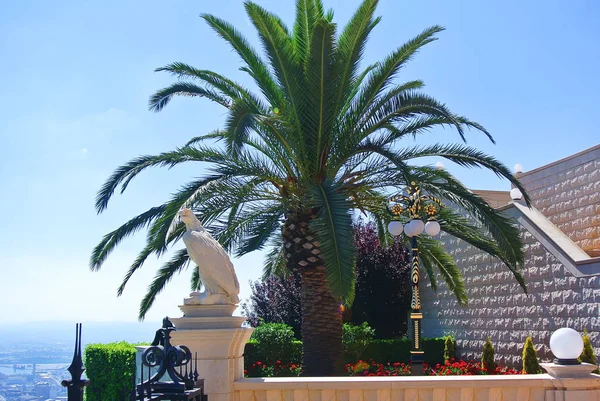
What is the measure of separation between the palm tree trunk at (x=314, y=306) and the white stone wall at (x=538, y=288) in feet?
17.5

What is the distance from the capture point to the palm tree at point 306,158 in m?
11.9

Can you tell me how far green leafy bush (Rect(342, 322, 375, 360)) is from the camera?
17.3m

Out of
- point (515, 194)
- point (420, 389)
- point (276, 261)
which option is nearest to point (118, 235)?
point (276, 261)

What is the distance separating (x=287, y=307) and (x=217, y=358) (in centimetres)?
1410

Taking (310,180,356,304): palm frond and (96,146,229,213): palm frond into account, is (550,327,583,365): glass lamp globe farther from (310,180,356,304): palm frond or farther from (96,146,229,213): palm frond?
(96,146,229,213): palm frond

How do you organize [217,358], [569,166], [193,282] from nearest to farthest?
1. [217,358]
2. [193,282]
3. [569,166]

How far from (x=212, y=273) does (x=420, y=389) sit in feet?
8.76

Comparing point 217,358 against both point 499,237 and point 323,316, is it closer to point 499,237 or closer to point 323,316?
point 323,316

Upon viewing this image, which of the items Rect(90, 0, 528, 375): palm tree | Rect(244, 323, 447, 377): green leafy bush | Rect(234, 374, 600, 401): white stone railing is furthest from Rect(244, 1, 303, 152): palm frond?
Rect(244, 323, 447, 377): green leafy bush

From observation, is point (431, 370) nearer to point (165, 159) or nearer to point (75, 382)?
point (165, 159)

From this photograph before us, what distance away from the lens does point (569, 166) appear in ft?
57.2

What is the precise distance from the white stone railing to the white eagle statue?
968mm

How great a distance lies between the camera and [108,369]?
15.4 metres

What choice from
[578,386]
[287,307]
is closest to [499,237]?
[578,386]
